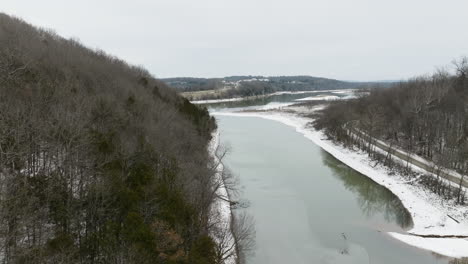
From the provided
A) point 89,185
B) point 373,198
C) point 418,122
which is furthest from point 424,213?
point 89,185

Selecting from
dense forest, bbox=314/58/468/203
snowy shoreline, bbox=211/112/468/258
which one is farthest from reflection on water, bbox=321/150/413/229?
dense forest, bbox=314/58/468/203

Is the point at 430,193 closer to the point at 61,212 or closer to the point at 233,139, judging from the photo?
the point at 61,212

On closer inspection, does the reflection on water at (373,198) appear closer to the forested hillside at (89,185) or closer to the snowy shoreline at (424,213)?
the snowy shoreline at (424,213)

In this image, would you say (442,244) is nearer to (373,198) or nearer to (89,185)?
(373,198)

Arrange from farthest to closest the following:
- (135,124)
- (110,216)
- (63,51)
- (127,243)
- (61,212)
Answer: (63,51)
(135,124)
(110,216)
(61,212)
(127,243)

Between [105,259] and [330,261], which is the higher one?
[105,259]

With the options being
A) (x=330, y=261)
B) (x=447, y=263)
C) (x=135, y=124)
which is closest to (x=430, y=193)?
(x=447, y=263)
